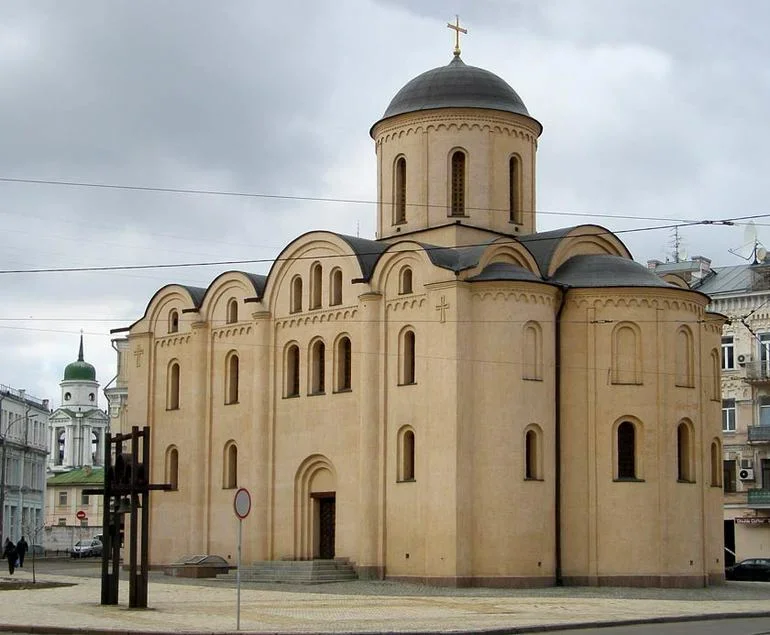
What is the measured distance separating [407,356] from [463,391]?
8.61 feet

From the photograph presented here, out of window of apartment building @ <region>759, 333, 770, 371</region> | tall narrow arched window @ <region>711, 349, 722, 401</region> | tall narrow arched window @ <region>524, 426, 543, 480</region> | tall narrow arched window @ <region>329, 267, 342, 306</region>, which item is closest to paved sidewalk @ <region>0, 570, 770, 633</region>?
tall narrow arched window @ <region>524, 426, 543, 480</region>

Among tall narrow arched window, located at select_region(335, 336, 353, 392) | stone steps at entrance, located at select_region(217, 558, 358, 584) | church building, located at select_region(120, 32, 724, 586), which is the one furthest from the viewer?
tall narrow arched window, located at select_region(335, 336, 353, 392)

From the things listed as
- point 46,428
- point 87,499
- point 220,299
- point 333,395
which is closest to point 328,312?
point 333,395

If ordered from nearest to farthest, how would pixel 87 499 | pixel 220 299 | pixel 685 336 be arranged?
pixel 685 336 < pixel 220 299 < pixel 87 499

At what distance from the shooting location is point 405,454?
3831 cm

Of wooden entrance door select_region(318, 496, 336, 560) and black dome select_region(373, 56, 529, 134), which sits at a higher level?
black dome select_region(373, 56, 529, 134)

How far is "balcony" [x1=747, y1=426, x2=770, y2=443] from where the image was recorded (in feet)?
172

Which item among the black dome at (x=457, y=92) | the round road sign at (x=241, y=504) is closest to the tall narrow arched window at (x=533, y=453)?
the black dome at (x=457, y=92)

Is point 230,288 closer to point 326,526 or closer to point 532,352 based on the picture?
point 326,526

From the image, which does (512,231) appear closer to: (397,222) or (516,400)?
(397,222)

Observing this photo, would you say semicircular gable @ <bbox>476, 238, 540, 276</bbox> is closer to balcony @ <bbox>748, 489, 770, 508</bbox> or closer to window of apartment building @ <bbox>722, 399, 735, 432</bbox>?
window of apartment building @ <bbox>722, 399, 735, 432</bbox>

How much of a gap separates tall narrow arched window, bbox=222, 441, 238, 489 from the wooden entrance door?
3.87m

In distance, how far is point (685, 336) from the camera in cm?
3869

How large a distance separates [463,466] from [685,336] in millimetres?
7602
